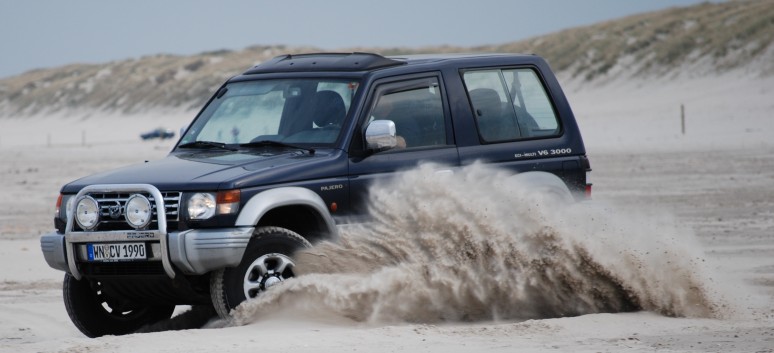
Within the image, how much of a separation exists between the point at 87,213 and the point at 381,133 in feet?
6.23

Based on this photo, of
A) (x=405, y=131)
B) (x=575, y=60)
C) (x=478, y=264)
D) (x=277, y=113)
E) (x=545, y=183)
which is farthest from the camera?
(x=575, y=60)

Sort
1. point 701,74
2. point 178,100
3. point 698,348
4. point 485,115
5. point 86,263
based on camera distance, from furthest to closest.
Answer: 1. point 178,100
2. point 701,74
3. point 485,115
4. point 86,263
5. point 698,348

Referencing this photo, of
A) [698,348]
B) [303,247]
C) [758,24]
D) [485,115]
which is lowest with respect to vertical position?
[698,348]

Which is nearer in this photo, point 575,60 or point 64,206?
point 64,206

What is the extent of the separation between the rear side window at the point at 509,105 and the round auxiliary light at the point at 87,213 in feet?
9.01

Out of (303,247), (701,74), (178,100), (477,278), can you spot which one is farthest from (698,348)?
(178,100)

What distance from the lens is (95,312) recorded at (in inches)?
377

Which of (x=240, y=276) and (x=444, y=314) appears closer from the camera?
(x=240, y=276)

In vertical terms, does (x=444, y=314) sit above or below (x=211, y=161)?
below

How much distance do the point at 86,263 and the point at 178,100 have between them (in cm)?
7992

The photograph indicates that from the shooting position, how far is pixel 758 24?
189 ft

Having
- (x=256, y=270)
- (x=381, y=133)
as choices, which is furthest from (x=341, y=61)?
(x=256, y=270)

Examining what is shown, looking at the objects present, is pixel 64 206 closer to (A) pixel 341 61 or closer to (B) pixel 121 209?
(B) pixel 121 209

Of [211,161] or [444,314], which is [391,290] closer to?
[444,314]
